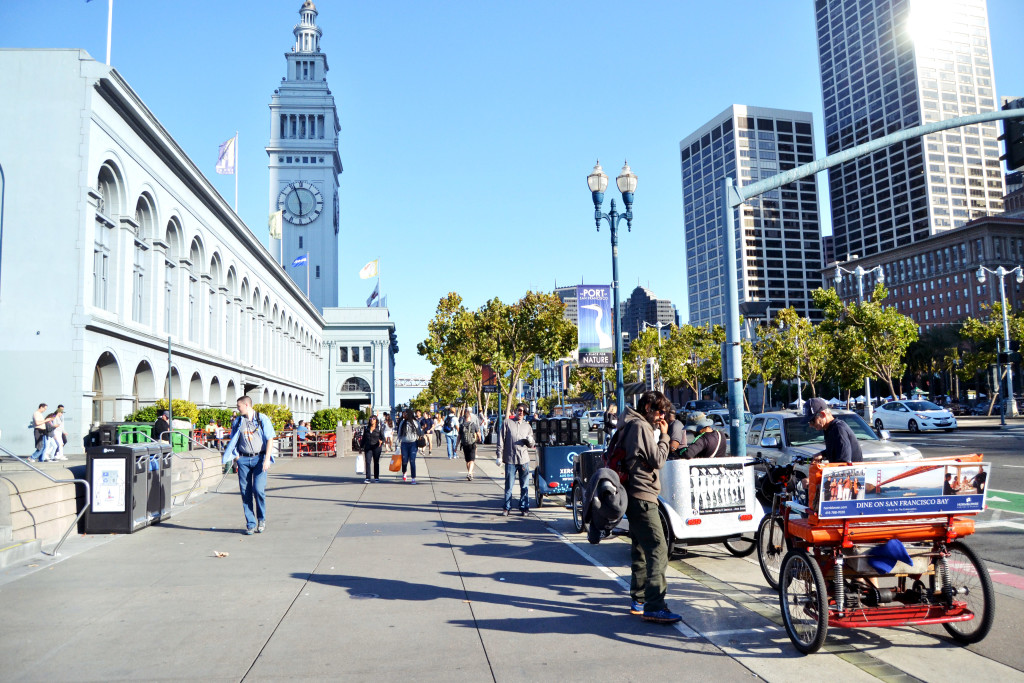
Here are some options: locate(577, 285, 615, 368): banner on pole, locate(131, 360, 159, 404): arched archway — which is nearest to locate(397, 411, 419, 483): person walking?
locate(577, 285, 615, 368): banner on pole

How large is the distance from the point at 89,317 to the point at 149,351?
596cm

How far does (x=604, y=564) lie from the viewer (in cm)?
871

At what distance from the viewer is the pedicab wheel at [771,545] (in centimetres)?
751

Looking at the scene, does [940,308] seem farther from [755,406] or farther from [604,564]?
[604,564]

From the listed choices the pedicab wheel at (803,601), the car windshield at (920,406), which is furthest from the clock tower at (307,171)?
the pedicab wheel at (803,601)

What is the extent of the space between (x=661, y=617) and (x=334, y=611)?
9.40ft

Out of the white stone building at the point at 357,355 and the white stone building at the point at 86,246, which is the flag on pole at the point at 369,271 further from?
the white stone building at the point at 86,246

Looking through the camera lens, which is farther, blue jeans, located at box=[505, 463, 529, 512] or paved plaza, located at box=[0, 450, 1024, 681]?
blue jeans, located at box=[505, 463, 529, 512]

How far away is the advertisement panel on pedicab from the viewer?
5.33 m

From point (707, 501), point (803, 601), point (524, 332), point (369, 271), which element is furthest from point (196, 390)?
point (369, 271)

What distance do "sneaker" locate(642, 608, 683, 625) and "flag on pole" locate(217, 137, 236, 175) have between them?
38.9 metres

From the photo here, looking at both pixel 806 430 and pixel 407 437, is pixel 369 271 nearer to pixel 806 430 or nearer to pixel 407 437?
pixel 407 437

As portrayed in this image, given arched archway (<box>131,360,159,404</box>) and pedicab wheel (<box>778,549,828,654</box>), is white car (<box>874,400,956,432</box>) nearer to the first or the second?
pedicab wheel (<box>778,549,828,654</box>)

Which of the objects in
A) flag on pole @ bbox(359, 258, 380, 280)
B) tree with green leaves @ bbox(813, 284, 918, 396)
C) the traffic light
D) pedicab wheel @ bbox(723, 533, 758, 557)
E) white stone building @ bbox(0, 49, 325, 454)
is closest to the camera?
pedicab wheel @ bbox(723, 533, 758, 557)
